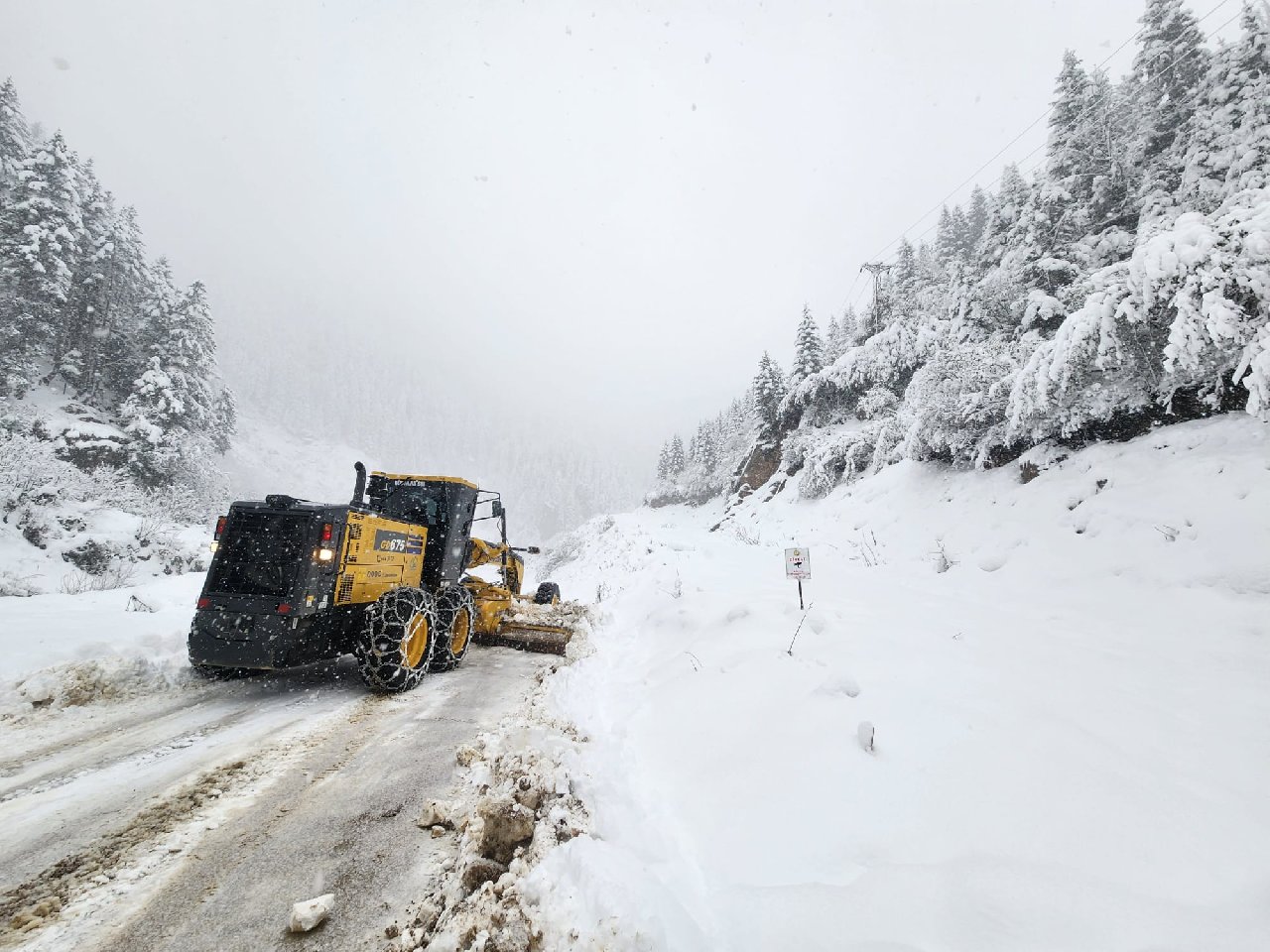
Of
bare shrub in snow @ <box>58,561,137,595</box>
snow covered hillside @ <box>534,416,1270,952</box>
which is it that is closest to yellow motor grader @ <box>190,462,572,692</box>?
snow covered hillside @ <box>534,416,1270,952</box>

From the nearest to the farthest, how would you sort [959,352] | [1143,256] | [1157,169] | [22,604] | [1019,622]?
[1019,622]
[1143,256]
[22,604]
[959,352]
[1157,169]

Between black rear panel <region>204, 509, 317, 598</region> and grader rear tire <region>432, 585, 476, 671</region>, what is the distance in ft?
6.13

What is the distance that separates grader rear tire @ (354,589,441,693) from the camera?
225 inches

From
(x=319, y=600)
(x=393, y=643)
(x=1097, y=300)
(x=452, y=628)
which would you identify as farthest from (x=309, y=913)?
(x=1097, y=300)

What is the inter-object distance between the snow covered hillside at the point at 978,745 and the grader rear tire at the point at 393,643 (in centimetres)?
175

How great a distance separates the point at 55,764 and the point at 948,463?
46.4ft

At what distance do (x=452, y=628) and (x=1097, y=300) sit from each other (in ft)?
33.2

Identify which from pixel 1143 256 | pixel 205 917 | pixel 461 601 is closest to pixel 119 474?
pixel 461 601

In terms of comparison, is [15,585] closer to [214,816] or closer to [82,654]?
[82,654]

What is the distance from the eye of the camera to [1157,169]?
54.2ft

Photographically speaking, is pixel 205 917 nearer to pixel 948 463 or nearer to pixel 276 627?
pixel 276 627

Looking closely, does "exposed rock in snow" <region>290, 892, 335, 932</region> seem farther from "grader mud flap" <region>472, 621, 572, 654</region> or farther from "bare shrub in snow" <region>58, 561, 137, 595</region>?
"bare shrub in snow" <region>58, 561, 137, 595</region>

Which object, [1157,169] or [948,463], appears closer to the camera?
[948,463]

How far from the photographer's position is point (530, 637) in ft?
28.8
